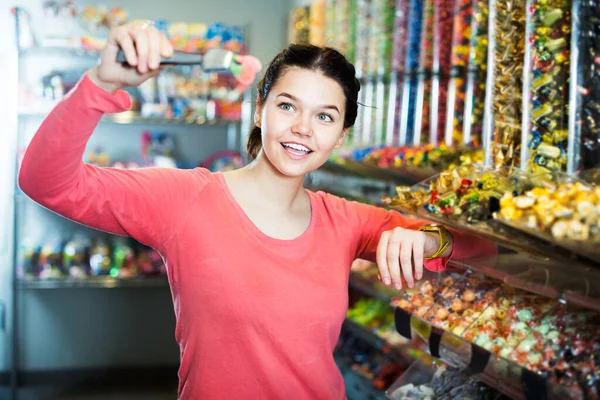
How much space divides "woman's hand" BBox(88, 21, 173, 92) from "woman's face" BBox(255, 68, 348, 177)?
1.67 ft

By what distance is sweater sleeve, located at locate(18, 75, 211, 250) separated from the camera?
3.46 ft

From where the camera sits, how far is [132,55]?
1.00m

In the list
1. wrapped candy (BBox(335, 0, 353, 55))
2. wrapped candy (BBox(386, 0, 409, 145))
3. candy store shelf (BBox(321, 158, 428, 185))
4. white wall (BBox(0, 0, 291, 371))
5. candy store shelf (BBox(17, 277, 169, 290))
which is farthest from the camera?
white wall (BBox(0, 0, 291, 371))

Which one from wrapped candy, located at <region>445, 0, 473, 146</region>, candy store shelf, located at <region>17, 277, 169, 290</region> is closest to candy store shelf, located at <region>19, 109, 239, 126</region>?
candy store shelf, located at <region>17, 277, 169, 290</region>

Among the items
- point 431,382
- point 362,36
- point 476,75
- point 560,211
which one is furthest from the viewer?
point 362,36

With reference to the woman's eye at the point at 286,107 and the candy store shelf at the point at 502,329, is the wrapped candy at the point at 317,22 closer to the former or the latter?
the candy store shelf at the point at 502,329

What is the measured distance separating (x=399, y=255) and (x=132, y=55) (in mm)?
678

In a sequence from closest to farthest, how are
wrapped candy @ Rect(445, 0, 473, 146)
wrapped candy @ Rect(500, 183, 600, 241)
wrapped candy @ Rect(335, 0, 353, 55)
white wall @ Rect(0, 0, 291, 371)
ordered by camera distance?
wrapped candy @ Rect(500, 183, 600, 241) < wrapped candy @ Rect(445, 0, 473, 146) < wrapped candy @ Rect(335, 0, 353, 55) < white wall @ Rect(0, 0, 291, 371)

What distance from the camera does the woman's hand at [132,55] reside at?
1000mm

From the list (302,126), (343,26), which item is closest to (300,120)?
(302,126)

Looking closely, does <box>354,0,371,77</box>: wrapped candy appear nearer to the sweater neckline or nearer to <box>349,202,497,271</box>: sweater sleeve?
<box>349,202,497,271</box>: sweater sleeve

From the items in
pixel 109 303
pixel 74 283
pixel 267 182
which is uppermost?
pixel 267 182

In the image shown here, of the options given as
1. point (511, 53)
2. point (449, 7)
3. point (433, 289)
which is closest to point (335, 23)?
point (449, 7)

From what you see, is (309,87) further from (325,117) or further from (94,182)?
(94,182)
